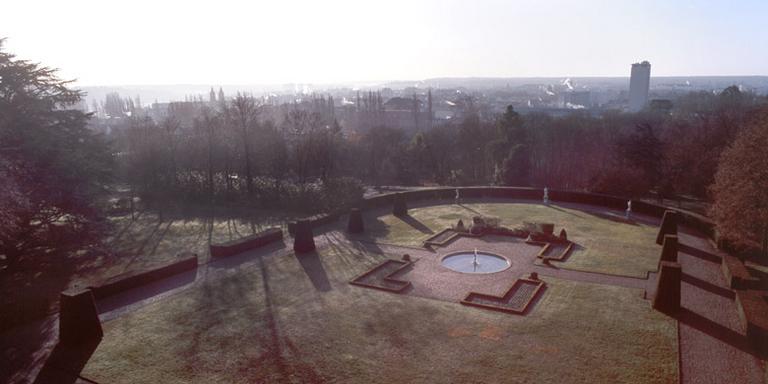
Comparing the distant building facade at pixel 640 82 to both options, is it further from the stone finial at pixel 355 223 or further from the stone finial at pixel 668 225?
the stone finial at pixel 355 223

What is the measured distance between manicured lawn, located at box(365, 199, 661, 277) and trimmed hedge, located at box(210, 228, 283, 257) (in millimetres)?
5035

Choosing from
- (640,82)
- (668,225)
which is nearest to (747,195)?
(668,225)

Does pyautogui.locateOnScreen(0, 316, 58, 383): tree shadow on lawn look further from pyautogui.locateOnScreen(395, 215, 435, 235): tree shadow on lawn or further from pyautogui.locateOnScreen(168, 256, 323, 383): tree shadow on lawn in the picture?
pyautogui.locateOnScreen(395, 215, 435, 235): tree shadow on lawn

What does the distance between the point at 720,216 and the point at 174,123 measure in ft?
136

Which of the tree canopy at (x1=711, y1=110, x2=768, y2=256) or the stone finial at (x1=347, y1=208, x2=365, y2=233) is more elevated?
the tree canopy at (x1=711, y1=110, x2=768, y2=256)

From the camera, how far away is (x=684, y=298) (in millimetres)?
16594

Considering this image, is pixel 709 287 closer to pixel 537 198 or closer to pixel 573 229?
pixel 573 229

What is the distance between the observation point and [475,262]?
20922 mm

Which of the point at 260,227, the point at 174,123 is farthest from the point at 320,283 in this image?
the point at 174,123

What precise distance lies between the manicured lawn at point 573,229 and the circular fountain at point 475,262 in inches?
94.1

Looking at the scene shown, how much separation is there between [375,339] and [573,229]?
1532cm

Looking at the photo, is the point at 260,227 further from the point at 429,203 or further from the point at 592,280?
the point at 592,280

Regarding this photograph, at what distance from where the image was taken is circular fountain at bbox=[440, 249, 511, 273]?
20172 millimetres

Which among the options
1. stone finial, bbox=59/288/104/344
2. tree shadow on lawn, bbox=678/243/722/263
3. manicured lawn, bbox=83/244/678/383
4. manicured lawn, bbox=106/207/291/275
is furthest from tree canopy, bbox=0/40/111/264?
tree shadow on lawn, bbox=678/243/722/263
